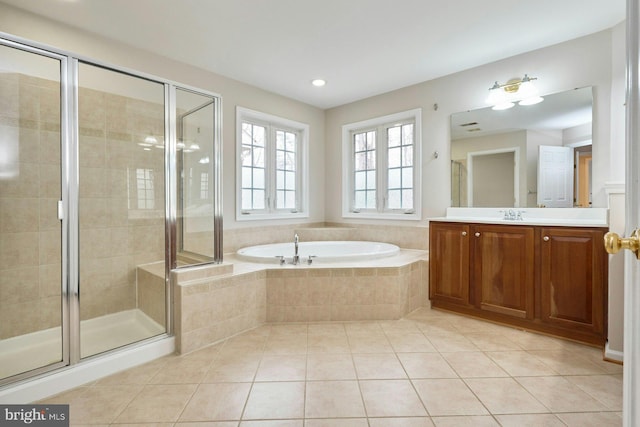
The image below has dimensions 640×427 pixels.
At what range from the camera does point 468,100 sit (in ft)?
10.8

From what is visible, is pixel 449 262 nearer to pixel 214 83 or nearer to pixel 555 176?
pixel 555 176

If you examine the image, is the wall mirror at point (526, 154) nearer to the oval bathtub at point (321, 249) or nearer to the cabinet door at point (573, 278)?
the cabinet door at point (573, 278)

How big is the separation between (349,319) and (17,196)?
261 cm

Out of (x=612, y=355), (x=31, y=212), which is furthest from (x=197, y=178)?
(x=612, y=355)

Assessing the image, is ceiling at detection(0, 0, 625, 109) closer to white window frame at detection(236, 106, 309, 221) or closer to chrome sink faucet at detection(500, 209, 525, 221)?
white window frame at detection(236, 106, 309, 221)

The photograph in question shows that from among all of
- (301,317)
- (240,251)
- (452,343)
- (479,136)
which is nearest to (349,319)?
(301,317)

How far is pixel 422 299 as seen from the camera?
3195 mm

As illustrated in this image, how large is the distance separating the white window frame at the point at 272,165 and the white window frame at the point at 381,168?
0.55 m

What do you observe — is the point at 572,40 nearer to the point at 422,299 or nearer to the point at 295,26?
the point at 295,26

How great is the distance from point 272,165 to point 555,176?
2976mm

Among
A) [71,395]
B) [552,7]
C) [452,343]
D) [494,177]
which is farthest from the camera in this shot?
[494,177]

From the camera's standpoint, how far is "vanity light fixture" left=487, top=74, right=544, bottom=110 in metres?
2.90

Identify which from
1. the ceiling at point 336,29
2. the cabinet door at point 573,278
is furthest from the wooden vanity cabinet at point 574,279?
the ceiling at point 336,29

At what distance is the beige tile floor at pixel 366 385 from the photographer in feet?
5.12
